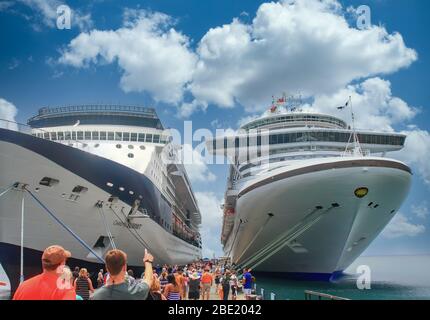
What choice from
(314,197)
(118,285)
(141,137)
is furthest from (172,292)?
(141,137)

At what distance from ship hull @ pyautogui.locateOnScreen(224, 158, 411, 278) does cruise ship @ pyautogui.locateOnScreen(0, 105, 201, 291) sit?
573 centimetres

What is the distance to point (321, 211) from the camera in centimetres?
1761

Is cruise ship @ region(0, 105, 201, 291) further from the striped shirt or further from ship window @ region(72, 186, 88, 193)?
the striped shirt

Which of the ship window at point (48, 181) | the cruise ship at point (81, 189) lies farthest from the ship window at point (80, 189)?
the ship window at point (48, 181)

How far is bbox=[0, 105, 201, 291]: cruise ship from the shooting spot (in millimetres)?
13078

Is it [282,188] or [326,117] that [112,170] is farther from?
[326,117]

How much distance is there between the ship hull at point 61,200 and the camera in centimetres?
1295

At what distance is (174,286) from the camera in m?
6.45

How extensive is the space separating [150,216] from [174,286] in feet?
43.9

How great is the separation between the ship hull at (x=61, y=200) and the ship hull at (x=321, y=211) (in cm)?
604

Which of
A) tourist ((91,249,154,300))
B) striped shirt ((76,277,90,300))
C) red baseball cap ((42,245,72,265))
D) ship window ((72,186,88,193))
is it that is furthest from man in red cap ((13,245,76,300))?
ship window ((72,186,88,193))

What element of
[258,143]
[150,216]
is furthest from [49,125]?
[258,143]

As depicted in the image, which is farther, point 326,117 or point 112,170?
point 326,117

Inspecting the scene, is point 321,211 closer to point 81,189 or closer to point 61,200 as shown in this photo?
point 81,189
